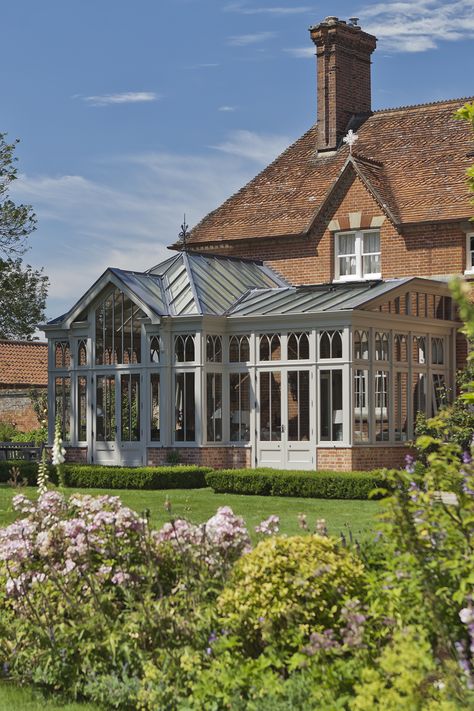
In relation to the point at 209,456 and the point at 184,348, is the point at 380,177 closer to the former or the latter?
the point at 184,348

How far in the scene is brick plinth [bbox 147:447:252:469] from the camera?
2659cm

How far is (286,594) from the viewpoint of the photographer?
23.8 ft

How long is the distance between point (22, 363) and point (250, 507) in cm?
3183

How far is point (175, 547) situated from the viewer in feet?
27.8

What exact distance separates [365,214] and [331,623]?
79.7ft

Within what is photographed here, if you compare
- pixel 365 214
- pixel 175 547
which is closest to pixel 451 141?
pixel 365 214

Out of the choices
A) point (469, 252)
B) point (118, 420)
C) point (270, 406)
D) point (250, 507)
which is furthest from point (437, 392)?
point (250, 507)

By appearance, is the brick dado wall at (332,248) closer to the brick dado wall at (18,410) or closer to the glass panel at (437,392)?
the glass panel at (437,392)

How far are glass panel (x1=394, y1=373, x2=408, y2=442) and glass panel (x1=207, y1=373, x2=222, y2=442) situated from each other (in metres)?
4.08

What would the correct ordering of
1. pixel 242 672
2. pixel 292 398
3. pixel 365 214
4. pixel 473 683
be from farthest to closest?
pixel 365 214, pixel 292 398, pixel 242 672, pixel 473 683

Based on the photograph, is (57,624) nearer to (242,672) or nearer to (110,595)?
(110,595)

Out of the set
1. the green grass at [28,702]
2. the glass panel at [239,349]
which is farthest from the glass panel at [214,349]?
the green grass at [28,702]

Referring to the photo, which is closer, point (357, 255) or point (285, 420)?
point (285, 420)

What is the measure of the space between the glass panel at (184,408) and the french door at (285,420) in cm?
156
